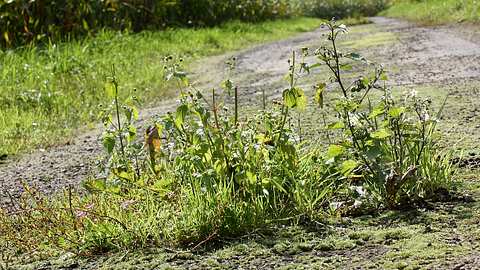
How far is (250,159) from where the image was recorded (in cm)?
239

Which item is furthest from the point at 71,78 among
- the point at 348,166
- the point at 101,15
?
the point at 348,166

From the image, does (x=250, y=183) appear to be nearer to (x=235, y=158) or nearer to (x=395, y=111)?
(x=235, y=158)

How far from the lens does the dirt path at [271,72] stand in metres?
3.50

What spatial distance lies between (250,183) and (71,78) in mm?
3996

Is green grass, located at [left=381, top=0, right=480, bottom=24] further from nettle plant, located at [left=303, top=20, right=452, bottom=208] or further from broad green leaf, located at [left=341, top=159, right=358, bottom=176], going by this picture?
broad green leaf, located at [left=341, top=159, right=358, bottom=176]

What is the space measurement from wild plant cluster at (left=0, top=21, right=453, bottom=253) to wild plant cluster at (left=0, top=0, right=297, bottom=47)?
5.24 metres

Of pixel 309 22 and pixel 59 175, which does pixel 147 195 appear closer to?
pixel 59 175

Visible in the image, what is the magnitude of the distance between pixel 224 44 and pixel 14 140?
5512 mm

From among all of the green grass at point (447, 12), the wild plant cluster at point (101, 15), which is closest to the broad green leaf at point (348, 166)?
the wild plant cluster at point (101, 15)

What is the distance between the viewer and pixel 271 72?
6332 mm

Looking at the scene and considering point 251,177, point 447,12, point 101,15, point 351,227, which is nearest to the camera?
point 351,227

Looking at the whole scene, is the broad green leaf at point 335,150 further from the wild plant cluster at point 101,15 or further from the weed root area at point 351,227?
the wild plant cluster at point 101,15

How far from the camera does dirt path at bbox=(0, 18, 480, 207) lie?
3.50 metres

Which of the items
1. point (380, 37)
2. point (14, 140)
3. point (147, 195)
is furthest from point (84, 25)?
point (147, 195)
